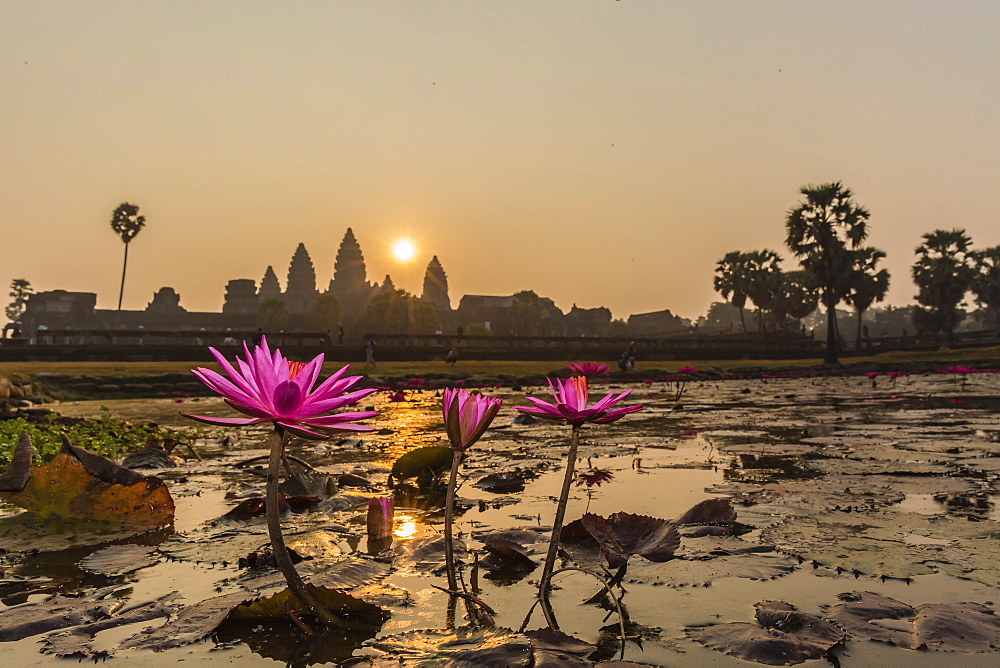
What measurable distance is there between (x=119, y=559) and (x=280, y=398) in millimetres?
1307

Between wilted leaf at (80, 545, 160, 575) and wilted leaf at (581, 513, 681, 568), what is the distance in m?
1.31

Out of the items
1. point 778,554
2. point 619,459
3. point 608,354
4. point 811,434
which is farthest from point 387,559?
point 608,354

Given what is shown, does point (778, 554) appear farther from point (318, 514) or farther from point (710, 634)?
point (318, 514)

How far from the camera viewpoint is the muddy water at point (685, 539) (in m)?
1.42

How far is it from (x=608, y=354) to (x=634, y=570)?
98.1ft

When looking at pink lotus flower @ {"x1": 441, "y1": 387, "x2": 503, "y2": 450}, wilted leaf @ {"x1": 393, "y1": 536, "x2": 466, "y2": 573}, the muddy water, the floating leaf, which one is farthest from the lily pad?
the floating leaf

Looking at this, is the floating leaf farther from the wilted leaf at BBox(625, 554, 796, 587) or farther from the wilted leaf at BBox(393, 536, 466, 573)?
the wilted leaf at BBox(393, 536, 466, 573)

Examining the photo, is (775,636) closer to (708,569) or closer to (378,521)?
(708,569)

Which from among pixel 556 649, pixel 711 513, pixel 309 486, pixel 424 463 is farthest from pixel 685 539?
pixel 309 486

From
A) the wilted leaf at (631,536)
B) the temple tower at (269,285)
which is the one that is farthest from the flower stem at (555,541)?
the temple tower at (269,285)

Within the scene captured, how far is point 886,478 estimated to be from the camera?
128 inches

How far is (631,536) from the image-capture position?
1845 mm

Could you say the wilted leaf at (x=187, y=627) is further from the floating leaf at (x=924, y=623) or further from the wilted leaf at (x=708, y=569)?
the floating leaf at (x=924, y=623)

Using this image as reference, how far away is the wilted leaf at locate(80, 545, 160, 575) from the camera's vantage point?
6.26ft
